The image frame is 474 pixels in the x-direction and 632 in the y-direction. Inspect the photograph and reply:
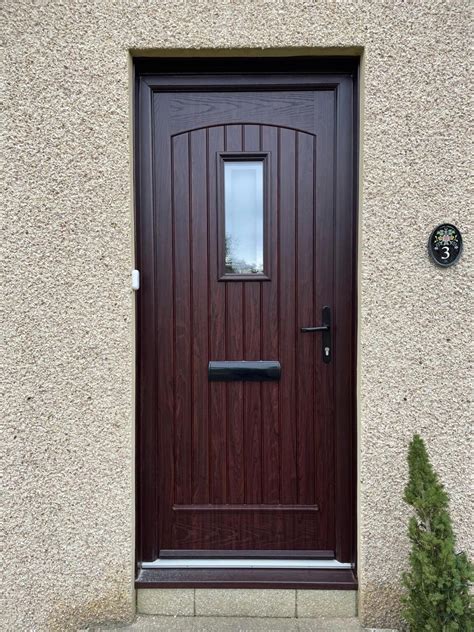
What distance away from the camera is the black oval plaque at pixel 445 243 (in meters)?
1.97

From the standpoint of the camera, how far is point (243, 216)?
2.21 metres

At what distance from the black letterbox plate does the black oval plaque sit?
948 millimetres

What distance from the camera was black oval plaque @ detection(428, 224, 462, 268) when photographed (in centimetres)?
197

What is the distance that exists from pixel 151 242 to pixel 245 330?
67cm

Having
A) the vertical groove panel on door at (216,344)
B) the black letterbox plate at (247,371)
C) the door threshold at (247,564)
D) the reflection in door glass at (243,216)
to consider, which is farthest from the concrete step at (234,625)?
the reflection in door glass at (243,216)

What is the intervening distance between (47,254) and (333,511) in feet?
6.44

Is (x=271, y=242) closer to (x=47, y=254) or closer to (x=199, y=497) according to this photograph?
(x=47, y=254)

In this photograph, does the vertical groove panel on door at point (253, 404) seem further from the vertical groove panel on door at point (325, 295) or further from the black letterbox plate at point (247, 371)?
the vertical groove panel on door at point (325, 295)

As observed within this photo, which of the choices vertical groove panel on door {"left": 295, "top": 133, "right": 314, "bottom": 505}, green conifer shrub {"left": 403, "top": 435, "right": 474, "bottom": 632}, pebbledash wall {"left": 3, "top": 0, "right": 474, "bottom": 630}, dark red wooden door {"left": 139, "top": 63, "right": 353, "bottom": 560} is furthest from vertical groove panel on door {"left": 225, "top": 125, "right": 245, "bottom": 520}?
green conifer shrub {"left": 403, "top": 435, "right": 474, "bottom": 632}

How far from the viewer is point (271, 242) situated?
2174 millimetres

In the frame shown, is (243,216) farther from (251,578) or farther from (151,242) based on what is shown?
(251,578)

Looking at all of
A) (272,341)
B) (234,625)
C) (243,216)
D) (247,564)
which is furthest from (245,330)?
(234,625)

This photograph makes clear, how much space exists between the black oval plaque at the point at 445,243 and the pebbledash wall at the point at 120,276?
0.04 m

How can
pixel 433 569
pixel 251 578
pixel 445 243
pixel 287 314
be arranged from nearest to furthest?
pixel 433 569 < pixel 445 243 < pixel 251 578 < pixel 287 314
